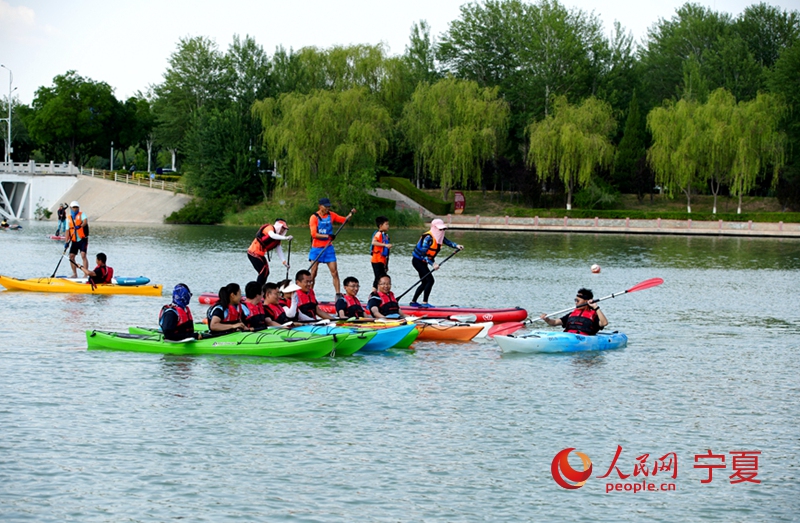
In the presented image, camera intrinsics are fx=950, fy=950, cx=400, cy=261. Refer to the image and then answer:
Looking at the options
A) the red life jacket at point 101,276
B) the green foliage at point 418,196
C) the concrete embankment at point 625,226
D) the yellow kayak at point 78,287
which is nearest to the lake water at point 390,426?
the yellow kayak at point 78,287

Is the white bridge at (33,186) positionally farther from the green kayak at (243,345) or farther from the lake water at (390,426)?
the green kayak at (243,345)

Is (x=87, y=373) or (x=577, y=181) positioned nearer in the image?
(x=87, y=373)

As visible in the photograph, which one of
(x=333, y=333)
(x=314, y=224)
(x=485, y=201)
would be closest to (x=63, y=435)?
(x=333, y=333)

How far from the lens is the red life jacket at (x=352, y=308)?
16.4 metres

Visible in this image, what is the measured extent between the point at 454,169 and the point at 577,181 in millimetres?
8444

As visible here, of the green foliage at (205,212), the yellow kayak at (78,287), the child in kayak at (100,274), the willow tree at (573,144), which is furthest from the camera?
the green foliage at (205,212)

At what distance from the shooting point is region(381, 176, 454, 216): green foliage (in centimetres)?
6481

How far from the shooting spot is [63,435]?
10.6 metres

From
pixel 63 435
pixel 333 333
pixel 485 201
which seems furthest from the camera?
pixel 485 201

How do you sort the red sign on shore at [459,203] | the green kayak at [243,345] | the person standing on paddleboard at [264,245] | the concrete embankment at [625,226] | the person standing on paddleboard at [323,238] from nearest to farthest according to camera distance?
the green kayak at [243,345]
the person standing on paddleboard at [264,245]
the person standing on paddleboard at [323,238]
the concrete embankment at [625,226]
the red sign on shore at [459,203]

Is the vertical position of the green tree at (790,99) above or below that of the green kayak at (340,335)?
above

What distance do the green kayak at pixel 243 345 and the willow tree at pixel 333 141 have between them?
42.7 metres

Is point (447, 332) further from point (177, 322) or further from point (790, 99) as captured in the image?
point (790, 99)

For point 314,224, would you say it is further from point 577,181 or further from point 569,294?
point 577,181
